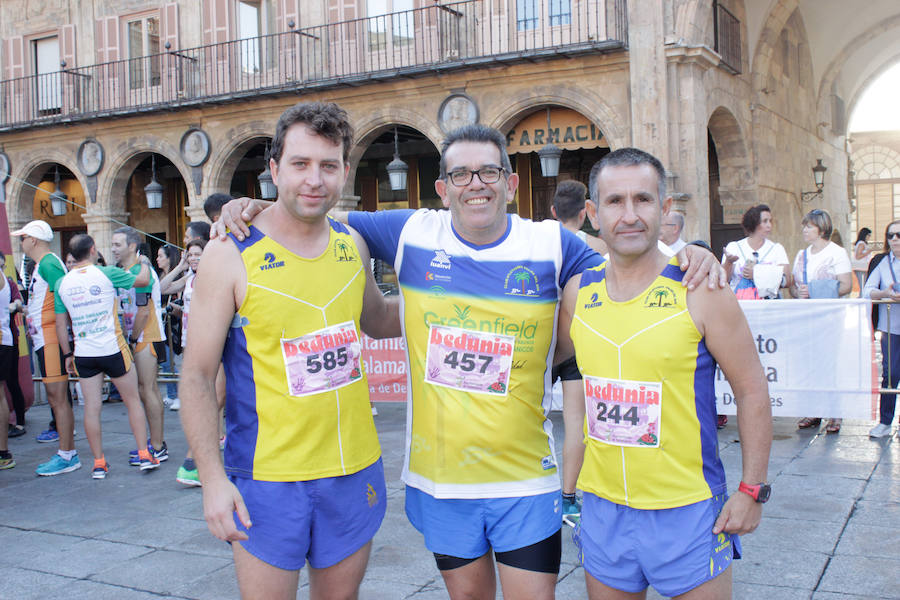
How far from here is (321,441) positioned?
254cm

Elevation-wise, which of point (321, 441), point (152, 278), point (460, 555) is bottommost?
point (460, 555)

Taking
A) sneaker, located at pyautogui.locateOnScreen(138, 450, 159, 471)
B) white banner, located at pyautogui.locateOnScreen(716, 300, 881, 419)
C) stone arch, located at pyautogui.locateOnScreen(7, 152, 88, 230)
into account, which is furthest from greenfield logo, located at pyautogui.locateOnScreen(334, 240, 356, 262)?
stone arch, located at pyautogui.locateOnScreen(7, 152, 88, 230)

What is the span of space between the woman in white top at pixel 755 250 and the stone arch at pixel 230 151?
516 inches

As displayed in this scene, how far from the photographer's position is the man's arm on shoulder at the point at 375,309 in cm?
292

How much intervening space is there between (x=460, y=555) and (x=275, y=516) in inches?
22.7

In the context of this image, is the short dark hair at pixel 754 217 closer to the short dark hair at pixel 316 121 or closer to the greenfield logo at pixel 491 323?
the greenfield logo at pixel 491 323

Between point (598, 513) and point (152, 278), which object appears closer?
point (598, 513)

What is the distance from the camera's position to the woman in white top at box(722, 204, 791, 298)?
24.8 feet

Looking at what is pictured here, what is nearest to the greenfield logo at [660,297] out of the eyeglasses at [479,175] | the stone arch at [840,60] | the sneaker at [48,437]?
the eyeglasses at [479,175]

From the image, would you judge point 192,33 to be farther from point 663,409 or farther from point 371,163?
point 663,409

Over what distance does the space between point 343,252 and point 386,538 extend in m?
2.40

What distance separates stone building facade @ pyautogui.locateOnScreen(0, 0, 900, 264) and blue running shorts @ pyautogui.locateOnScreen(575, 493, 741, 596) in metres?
13.1

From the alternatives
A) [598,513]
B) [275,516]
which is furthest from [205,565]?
[598,513]

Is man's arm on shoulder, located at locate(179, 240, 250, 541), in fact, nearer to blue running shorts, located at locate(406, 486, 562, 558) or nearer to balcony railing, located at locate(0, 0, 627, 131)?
blue running shorts, located at locate(406, 486, 562, 558)
